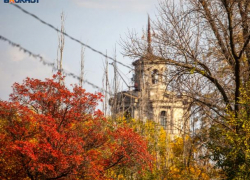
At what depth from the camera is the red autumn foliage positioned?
10.8 metres

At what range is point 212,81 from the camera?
35.9 ft

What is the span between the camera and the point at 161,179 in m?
18.5

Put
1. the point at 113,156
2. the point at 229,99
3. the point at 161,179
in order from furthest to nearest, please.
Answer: the point at 161,179
the point at 113,156
the point at 229,99

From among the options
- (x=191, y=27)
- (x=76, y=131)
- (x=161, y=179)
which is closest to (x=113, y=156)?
(x=76, y=131)

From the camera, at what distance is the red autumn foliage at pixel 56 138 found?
35.4 ft

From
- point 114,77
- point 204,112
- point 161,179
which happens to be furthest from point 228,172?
point 114,77

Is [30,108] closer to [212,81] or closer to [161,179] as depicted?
[212,81]

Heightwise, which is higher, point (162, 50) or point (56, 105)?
point (162, 50)

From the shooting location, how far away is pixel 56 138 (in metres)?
10.9

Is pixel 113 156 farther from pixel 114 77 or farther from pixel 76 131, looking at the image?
pixel 114 77

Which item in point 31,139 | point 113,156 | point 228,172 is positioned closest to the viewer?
point 228,172

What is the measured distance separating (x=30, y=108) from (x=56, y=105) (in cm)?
67

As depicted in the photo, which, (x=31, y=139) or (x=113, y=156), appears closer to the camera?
(x=31, y=139)

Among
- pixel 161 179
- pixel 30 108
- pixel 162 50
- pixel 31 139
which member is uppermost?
pixel 162 50
